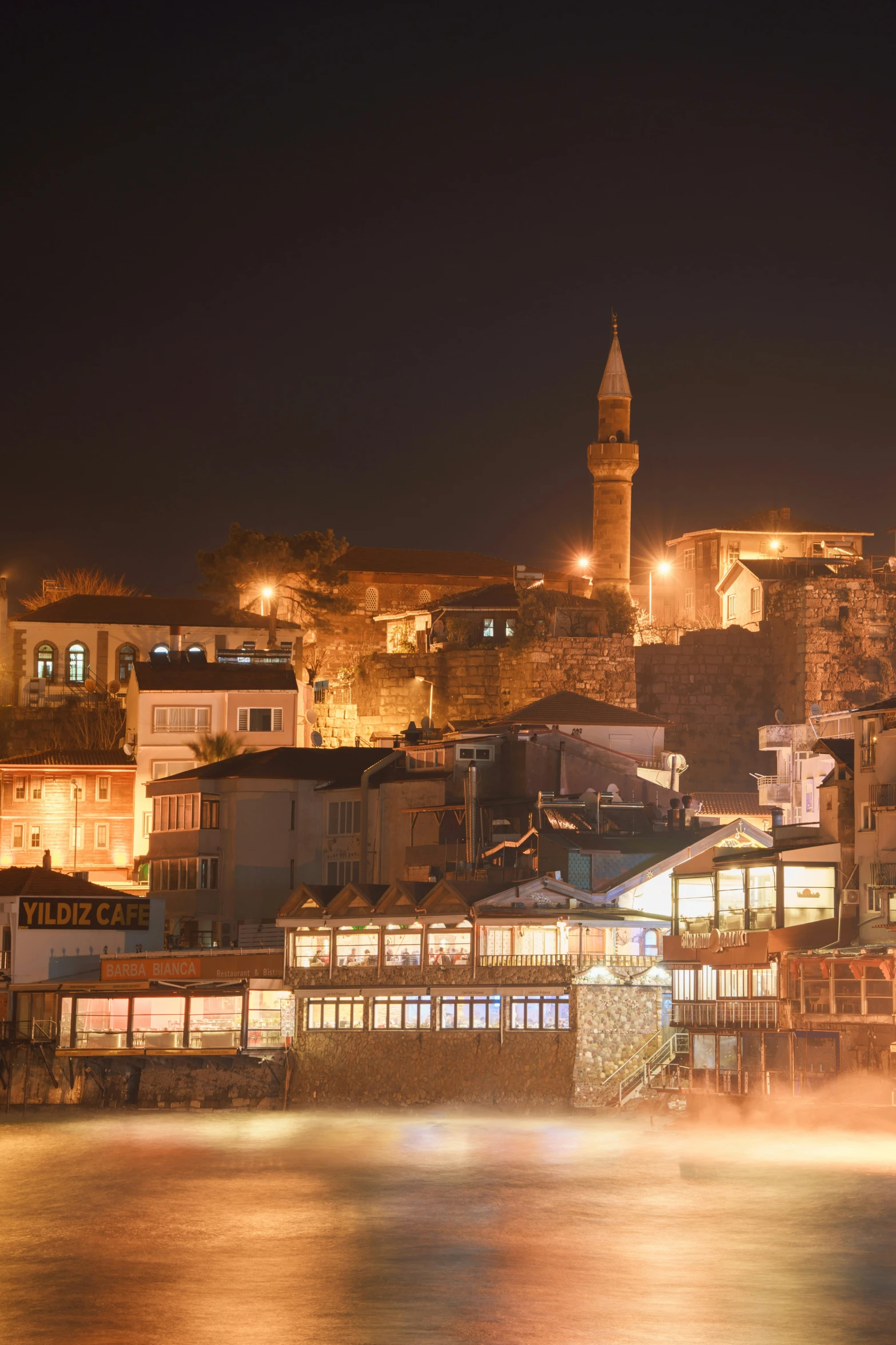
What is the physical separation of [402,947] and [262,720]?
19.4m

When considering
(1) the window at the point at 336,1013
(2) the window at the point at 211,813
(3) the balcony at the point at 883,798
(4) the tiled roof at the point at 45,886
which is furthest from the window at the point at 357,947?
(3) the balcony at the point at 883,798

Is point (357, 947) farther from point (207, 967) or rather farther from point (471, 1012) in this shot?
point (471, 1012)

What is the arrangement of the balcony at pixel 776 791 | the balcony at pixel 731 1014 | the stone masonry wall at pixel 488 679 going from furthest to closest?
the stone masonry wall at pixel 488 679
the balcony at pixel 776 791
the balcony at pixel 731 1014

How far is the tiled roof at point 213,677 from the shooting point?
69875 mm

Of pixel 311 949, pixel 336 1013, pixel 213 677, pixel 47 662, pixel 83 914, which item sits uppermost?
pixel 47 662

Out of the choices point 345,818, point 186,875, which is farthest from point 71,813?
point 345,818

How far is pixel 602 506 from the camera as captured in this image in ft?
276

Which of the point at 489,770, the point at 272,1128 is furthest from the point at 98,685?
the point at 272,1128

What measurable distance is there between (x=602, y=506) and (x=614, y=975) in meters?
37.1

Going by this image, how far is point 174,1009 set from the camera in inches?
2116

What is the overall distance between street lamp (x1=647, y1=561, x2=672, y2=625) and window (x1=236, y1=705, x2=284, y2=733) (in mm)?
22861

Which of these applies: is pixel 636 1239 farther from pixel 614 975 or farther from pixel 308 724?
pixel 308 724

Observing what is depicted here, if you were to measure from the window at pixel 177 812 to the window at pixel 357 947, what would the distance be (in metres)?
11.0

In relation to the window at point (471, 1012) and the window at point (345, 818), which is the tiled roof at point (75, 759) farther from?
the window at point (471, 1012)
